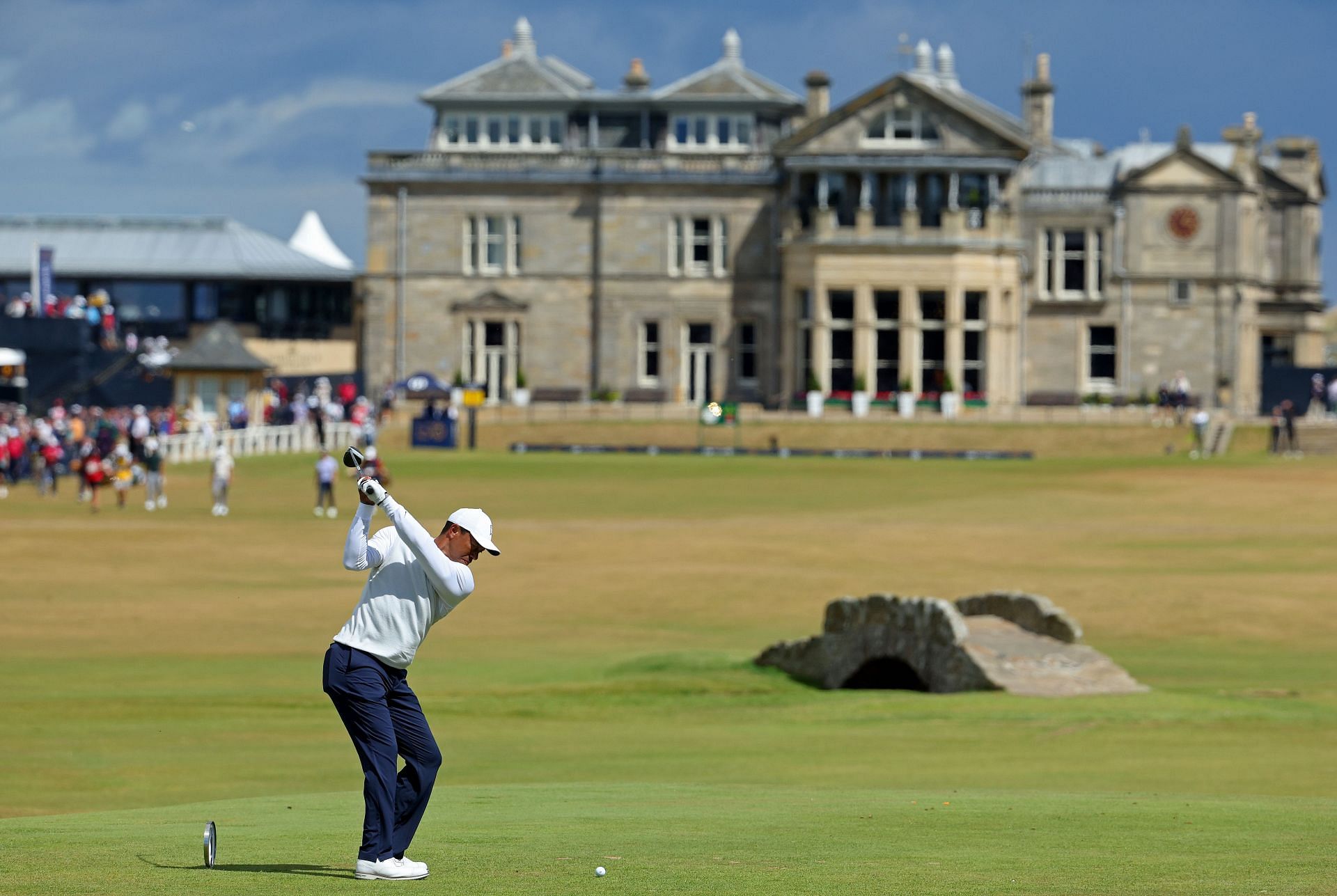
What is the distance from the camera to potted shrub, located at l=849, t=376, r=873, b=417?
74375 mm

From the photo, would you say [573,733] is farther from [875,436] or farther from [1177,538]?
[875,436]

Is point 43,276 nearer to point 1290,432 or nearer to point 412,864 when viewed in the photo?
point 1290,432

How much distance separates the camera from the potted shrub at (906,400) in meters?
74.6

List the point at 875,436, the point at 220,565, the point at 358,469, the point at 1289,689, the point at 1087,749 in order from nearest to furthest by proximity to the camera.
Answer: the point at 358,469 < the point at 1087,749 < the point at 1289,689 < the point at 220,565 < the point at 875,436

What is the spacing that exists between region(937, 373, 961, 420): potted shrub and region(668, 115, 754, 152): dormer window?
46.4 feet

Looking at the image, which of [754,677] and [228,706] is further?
[754,677]

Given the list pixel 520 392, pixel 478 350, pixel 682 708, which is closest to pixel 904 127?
pixel 520 392

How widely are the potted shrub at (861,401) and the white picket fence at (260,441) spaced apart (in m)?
17.6

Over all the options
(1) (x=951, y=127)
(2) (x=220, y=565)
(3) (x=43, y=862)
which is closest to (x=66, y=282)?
(1) (x=951, y=127)

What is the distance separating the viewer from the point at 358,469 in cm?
1050

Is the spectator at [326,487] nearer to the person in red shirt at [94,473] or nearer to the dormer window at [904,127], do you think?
the person in red shirt at [94,473]

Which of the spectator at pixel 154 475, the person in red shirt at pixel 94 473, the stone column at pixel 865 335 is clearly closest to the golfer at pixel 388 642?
the person in red shirt at pixel 94 473

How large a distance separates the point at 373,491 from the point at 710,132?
74687 mm

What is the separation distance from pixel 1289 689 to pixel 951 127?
54.9 meters
